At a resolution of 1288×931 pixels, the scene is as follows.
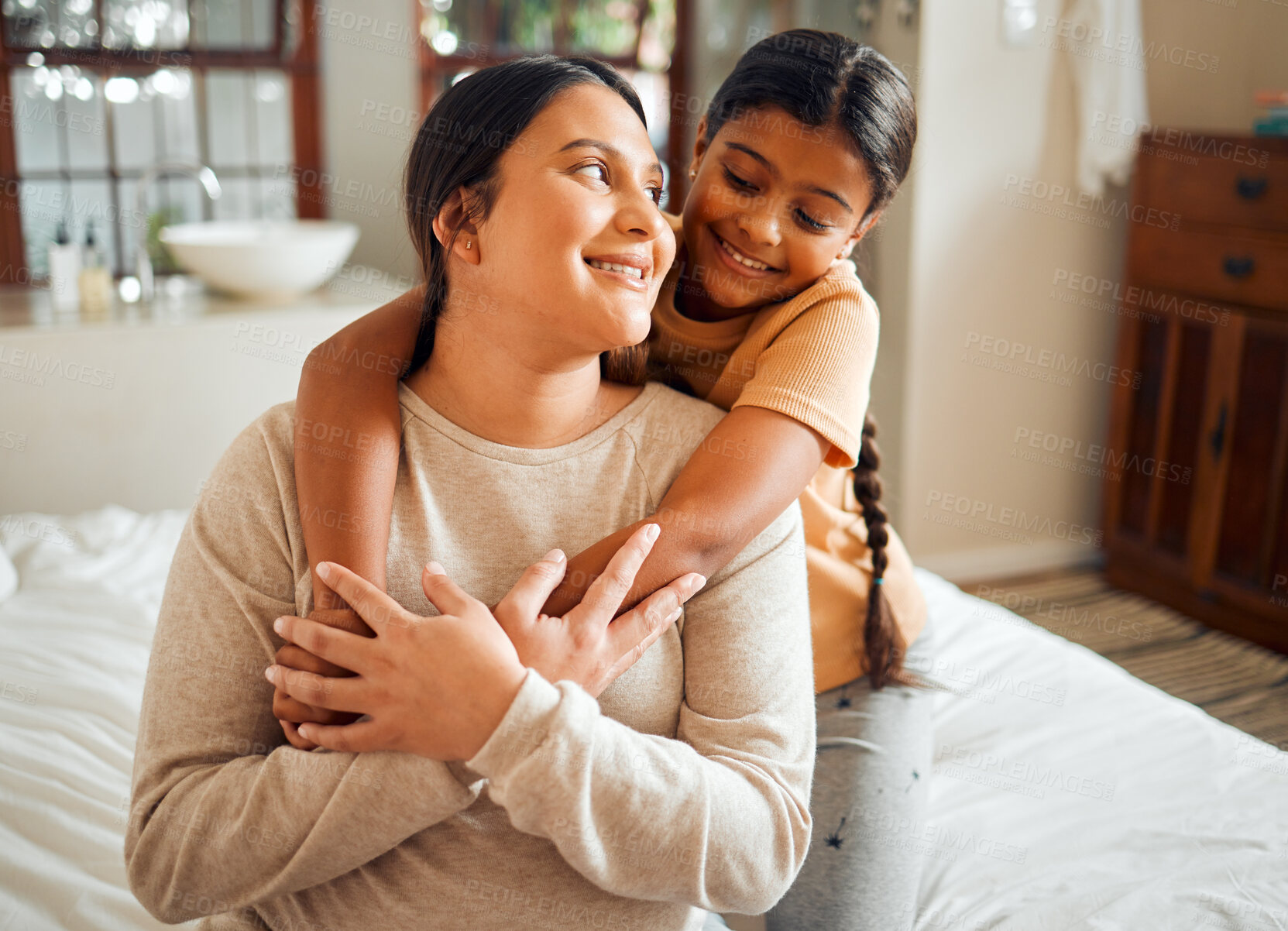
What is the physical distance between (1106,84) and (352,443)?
112 inches

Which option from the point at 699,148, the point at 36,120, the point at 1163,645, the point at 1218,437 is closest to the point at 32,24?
the point at 36,120

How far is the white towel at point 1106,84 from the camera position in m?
3.08

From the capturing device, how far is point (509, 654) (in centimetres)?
85

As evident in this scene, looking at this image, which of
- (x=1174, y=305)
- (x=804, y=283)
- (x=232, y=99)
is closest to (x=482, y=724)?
(x=804, y=283)

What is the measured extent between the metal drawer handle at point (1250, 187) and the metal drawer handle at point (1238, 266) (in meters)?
0.15

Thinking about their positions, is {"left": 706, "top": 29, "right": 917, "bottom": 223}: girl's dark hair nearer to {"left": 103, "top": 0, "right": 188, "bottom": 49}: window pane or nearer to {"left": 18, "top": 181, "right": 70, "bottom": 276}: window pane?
{"left": 103, "top": 0, "right": 188, "bottom": 49}: window pane

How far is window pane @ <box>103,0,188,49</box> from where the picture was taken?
3260mm

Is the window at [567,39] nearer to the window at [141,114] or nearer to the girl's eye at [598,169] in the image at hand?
the window at [141,114]

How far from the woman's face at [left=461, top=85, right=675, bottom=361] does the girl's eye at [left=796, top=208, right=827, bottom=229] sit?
0.31 m

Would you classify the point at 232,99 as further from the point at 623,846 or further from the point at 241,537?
the point at 623,846

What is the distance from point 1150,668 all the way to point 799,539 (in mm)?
2105

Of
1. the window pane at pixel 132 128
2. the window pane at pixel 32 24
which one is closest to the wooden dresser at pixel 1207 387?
the window pane at pixel 132 128

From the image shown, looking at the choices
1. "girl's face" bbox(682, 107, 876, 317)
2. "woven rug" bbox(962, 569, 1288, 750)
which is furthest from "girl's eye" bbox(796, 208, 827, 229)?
"woven rug" bbox(962, 569, 1288, 750)

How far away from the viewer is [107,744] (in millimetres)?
1456
